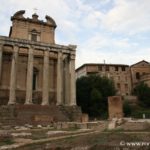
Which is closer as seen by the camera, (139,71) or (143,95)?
(143,95)

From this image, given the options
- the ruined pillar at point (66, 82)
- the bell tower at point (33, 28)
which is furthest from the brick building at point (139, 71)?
the bell tower at point (33, 28)

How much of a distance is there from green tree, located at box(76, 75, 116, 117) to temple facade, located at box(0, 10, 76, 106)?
639 centimetres

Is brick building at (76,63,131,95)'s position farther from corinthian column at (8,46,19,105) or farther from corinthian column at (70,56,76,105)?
corinthian column at (8,46,19,105)

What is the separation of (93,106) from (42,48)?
45.9 feet

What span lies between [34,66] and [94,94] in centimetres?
1180

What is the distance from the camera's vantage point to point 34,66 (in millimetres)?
45031

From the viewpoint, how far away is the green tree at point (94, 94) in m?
47.3

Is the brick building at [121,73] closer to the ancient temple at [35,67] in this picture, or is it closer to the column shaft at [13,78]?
the ancient temple at [35,67]

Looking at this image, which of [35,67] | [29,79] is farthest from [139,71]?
[29,79]

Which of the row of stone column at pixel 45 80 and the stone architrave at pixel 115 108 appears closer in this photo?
the stone architrave at pixel 115 108

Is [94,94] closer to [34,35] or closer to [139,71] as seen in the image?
[34,35]

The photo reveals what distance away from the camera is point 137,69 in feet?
235

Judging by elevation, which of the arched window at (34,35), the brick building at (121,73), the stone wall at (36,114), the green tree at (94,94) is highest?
the arched window at (34,35)

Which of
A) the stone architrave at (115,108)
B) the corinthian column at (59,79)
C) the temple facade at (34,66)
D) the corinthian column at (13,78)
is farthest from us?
the corinthian column at (59,79)
